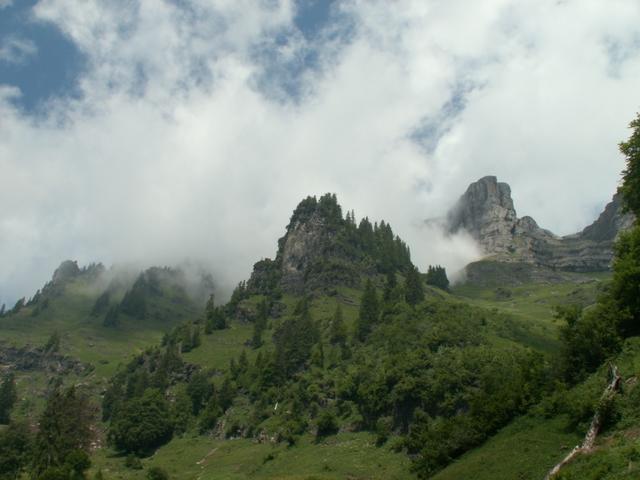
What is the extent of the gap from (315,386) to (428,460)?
70.9 m

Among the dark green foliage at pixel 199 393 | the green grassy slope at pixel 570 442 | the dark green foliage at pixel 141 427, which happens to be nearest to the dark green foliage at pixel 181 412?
the dark green foliage at pixel 199 393

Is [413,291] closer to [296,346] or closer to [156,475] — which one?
[296,346]

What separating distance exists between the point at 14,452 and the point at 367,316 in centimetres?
9562

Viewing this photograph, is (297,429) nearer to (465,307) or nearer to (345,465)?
(345,465)

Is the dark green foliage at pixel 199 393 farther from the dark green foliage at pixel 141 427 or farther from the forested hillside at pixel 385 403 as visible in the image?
the dark green foliage at pixel 141 427

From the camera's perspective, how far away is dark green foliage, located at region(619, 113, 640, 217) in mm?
68375

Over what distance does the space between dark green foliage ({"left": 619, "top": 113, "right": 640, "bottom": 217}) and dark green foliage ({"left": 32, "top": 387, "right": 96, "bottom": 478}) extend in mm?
98564

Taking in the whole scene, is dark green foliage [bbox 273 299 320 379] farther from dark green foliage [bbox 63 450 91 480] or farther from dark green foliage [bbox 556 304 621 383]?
dark green foliage [bbox 556 304 621 383]

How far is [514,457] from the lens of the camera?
48.4 metres

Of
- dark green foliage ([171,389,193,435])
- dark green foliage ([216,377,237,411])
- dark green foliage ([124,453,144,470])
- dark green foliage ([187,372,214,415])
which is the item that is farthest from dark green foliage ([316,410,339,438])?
dark green foliage ([187,372,214,415])

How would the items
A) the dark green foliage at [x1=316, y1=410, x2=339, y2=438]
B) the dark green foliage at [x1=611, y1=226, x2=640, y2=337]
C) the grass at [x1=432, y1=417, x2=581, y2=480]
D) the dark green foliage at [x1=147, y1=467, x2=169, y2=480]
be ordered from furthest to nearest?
the dark green foliage at [x1=316, y1=410, x2=339, y2=438]
the dark green foliage at [x1=147, y1=467, x2=169, y2=480]
the dark green foliage at [x1=611, y1=226, x2=640, y2=337]
the grass at [x1=432, y1=417, x2=581, y2=480]

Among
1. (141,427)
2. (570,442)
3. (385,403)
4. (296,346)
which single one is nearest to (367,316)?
(296,346)

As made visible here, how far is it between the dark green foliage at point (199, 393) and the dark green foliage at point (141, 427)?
10.2 metres

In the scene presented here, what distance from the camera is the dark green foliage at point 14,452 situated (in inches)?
4594
